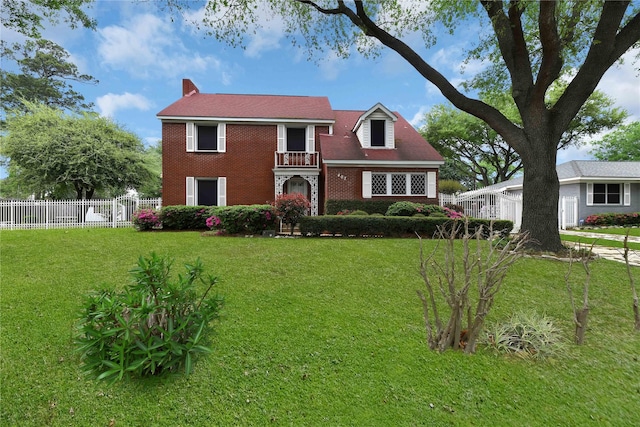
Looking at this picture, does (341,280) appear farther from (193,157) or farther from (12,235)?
(193,157)

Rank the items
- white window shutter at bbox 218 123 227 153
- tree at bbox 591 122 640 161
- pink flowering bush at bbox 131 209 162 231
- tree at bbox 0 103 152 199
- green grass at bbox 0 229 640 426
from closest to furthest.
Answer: green grass at bbox 0 229 640 426 → pink flowering bush at bbox 131 209 162 231 → white window shutter at bbox 218 123 227 153 → tree at bbox 0 103 152 199 → tree at bbox 591 122 640 161

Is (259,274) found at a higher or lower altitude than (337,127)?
lower

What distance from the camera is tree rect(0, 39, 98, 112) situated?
80.3 feet

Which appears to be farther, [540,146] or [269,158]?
[269,158]

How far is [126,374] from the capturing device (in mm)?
2266

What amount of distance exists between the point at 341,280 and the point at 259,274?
153 cm

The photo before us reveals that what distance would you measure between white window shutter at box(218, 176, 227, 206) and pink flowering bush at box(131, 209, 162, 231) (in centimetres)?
396

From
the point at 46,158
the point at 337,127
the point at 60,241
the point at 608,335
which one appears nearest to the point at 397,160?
the point at 337,127

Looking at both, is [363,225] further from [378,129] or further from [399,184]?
[378,129]

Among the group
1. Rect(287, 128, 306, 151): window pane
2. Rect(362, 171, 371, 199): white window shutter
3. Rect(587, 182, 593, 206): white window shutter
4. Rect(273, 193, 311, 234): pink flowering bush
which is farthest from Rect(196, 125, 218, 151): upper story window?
Rect(587, 182, 593, 206): white window shutter

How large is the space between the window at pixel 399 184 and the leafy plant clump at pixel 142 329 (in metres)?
12.9

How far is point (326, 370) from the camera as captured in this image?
2.56 meters

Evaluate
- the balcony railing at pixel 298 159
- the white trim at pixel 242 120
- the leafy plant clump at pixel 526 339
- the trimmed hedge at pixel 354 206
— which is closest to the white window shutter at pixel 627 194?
the trimmed hedge at pixel 354 206

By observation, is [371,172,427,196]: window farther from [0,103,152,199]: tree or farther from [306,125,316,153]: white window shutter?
[0,103,152,199]: tree
